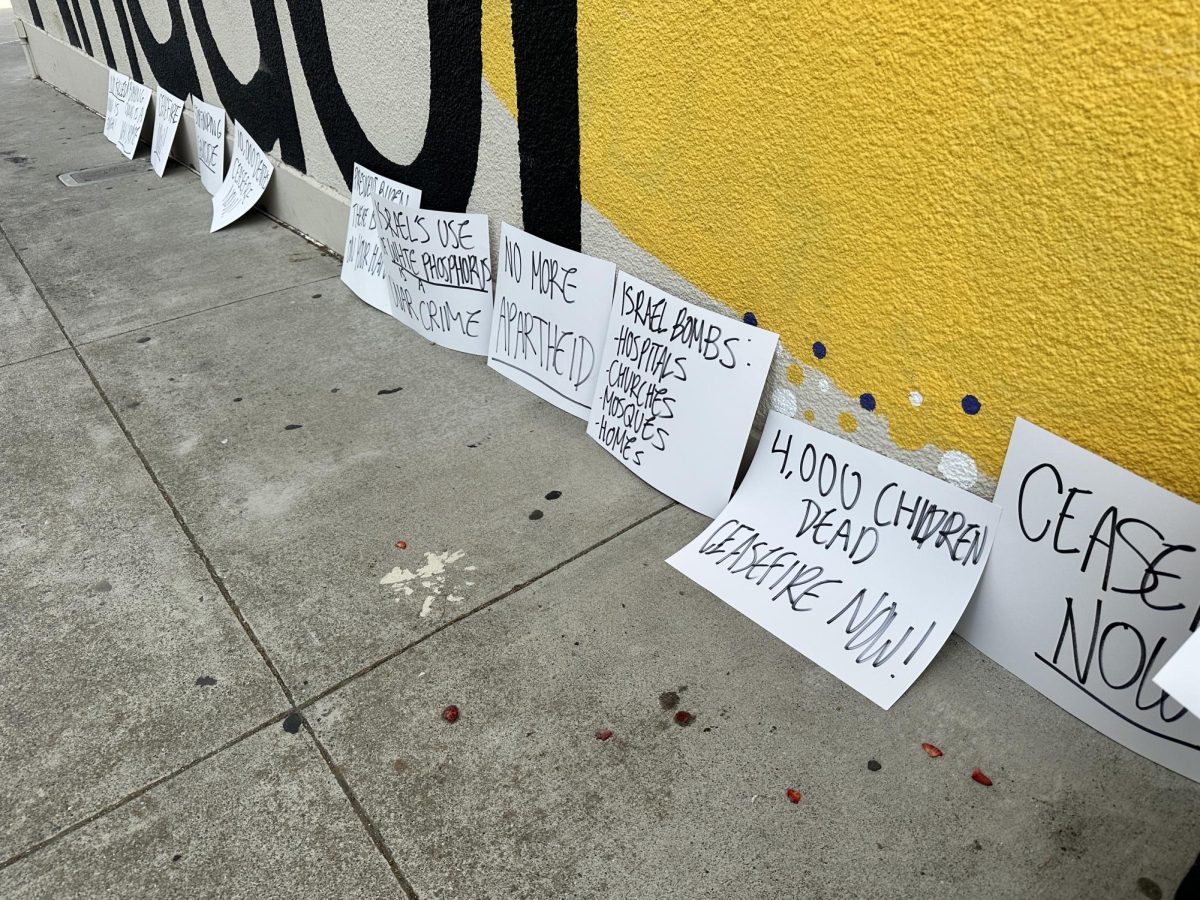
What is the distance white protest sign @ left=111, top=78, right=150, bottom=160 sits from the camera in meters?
6.31

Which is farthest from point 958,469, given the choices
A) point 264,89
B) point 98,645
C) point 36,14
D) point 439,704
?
point 36,14

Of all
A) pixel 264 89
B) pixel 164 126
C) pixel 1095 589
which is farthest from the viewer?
pixel 164 126

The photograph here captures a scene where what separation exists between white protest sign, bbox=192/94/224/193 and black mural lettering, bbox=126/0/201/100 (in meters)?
0.19

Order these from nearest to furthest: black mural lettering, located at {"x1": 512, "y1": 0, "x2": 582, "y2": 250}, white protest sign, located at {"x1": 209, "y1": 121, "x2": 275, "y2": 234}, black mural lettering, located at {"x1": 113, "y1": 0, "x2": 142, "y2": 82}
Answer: black mural lettering, located at {"x1": 512, "y1": 0, "x2": 582, "y2": 250}
white protest sign, located at {"x1": 209, "y1": 121, "x2": 275, "y2": 234}
black mural lettering, located at {"x1": 113, "y1": 0, "x2": 142, "y2": 82}

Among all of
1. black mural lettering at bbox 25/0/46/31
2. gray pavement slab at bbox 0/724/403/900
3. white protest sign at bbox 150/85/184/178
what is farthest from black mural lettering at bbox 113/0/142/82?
gray pavement slab at bbox 0/724/403/900

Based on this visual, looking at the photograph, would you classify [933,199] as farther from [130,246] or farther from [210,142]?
[210,142]

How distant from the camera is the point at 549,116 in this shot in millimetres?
2912

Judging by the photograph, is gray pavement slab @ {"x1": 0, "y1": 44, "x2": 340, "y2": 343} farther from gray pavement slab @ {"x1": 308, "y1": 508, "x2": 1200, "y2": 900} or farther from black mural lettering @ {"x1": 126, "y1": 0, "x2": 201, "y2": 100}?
gray pavement slab @ {"x1": 308, "y1": 508, "x2": 1200, "y2": 900}

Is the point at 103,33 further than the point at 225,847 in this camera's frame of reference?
Yes

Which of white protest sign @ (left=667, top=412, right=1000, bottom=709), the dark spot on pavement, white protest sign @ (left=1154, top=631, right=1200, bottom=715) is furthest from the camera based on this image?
white protest sign @ (left=667, top=412, right=1000, bottom=709)

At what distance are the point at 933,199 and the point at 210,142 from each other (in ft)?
15.9

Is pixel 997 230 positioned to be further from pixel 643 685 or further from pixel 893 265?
pixel 643 685

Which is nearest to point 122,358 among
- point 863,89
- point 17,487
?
point 17,487

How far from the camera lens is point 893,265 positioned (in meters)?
2.11
